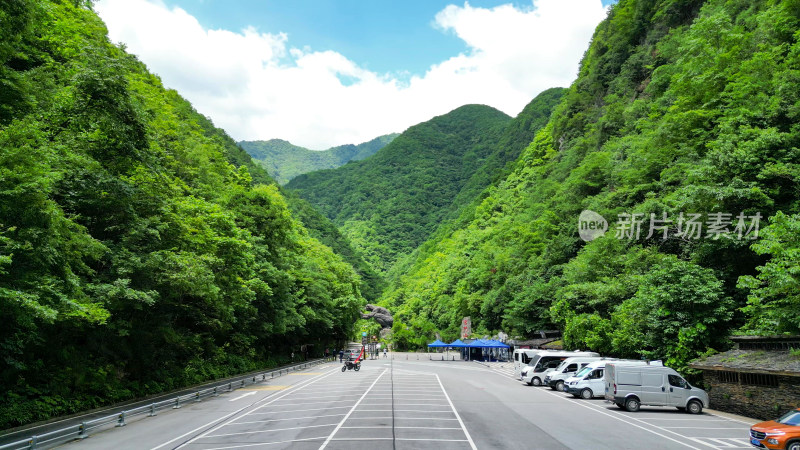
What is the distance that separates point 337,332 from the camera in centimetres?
8300

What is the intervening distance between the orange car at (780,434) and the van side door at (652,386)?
25.0 feet

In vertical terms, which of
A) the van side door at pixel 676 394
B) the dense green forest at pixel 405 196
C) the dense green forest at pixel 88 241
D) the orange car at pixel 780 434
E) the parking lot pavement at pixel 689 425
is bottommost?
the parking lot pavement at pixel 689 425

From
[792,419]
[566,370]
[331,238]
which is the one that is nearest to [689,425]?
[792,419]

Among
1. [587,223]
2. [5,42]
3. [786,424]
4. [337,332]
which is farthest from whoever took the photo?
[337,332]

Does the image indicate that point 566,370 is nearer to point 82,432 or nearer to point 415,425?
point 415,425

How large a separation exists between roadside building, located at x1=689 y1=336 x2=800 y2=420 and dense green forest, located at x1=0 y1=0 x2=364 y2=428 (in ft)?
71.7

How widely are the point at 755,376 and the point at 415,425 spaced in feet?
41.6

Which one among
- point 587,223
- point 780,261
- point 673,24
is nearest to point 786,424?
point 780,261

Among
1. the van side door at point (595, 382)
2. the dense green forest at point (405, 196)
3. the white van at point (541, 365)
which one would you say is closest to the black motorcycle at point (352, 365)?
the white van at point (541, 365)

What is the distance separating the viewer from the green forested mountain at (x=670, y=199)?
884 inches

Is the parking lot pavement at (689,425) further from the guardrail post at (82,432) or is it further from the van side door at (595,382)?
the guardrail post at (82,432)

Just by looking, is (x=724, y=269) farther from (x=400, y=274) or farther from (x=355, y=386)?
(x=400, y=274)

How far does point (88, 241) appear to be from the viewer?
16.2m

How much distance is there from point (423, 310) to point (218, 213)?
259 ft
